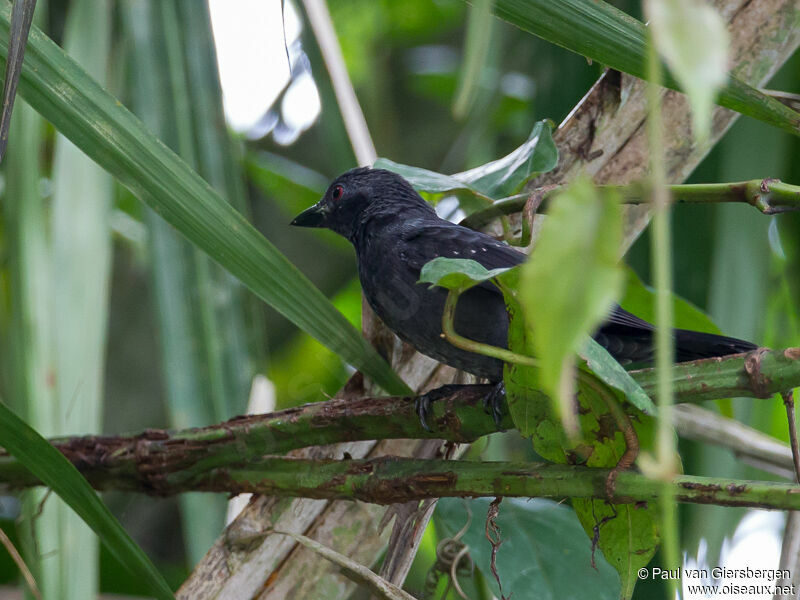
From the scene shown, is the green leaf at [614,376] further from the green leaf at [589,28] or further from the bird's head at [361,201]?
the bird's head at [361,201]

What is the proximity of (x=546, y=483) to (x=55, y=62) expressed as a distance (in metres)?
0.92

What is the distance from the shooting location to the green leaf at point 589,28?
3.36ft

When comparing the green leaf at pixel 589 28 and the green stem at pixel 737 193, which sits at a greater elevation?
the green leaf at pixel 589 28

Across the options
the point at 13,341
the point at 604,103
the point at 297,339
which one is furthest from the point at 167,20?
the point at 297,339

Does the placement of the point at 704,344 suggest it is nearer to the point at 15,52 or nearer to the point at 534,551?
the point at 534,551

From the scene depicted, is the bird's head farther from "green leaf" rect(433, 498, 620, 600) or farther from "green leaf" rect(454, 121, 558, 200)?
"green leaf" rect(433, 498, 620, 600)

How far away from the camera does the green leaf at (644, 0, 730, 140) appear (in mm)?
327

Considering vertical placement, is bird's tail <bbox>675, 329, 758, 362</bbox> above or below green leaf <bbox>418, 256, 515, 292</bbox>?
above

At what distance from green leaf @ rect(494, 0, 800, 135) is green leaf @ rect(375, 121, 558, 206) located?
43 centimetres

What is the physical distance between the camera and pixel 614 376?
823 mm

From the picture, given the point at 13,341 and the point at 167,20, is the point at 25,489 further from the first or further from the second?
the point at 167,20

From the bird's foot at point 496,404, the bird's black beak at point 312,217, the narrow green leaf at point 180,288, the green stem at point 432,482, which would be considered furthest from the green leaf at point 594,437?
the bird's black beak at point 312,217

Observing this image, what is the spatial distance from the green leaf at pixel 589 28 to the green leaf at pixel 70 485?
0.88 metres

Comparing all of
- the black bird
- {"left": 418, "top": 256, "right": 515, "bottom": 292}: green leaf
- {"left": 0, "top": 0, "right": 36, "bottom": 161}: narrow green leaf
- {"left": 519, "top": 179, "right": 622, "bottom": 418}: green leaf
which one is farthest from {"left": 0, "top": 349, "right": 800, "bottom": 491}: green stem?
{"left": 519, "top": 179, "right": 622, "bottom": 418}: green leaf
